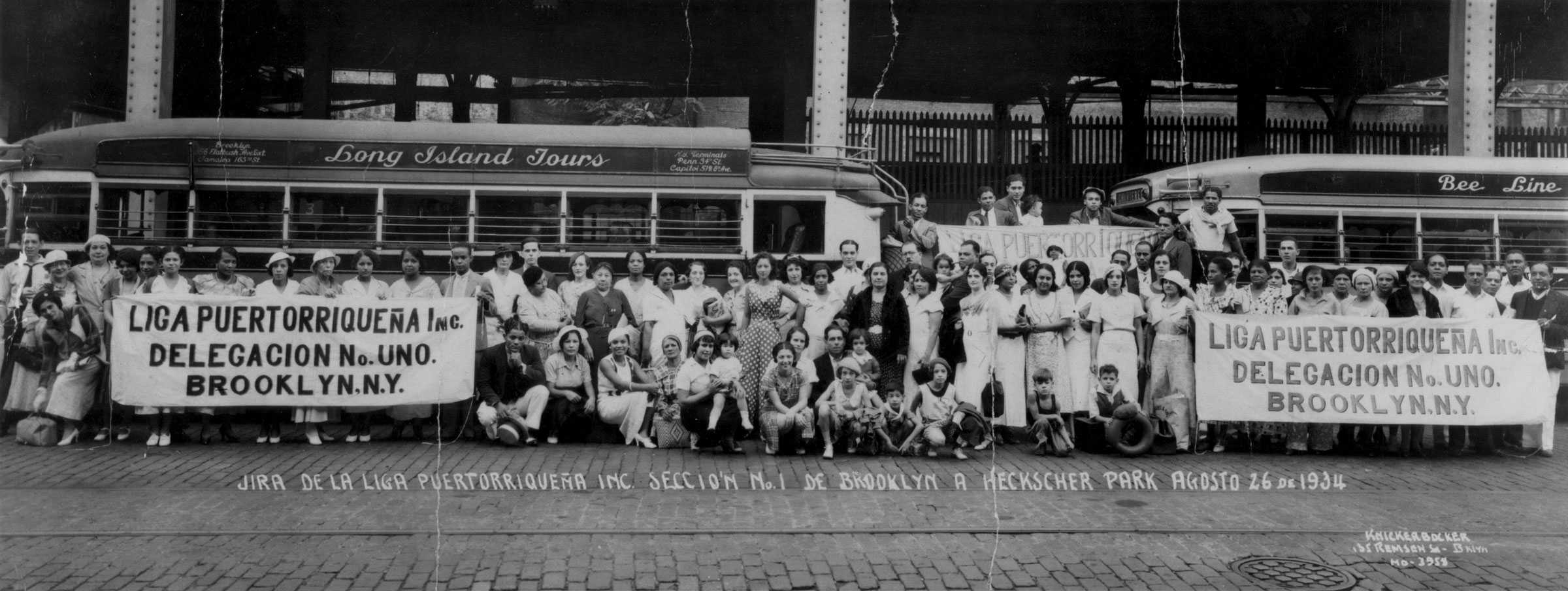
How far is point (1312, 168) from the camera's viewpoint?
1322cm

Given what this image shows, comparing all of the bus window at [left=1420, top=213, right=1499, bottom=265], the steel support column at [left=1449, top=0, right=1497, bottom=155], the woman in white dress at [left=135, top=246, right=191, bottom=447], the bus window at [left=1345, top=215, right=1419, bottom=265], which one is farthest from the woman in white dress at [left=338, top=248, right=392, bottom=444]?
the steel support column at [left=1449, top=0, right=1497, bottom=155]

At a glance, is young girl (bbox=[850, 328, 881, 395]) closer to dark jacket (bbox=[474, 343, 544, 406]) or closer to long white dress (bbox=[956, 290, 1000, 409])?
long white dress (bbox=[956, 290, 1000, 409])

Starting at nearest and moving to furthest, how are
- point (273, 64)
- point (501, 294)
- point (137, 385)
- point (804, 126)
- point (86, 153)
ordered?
point (137, 385)
point (501, 294)
point (86, 153)
point (804, 126)
point (273, 64)

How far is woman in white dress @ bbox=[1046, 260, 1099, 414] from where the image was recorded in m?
9.25

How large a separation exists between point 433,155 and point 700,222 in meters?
3.06

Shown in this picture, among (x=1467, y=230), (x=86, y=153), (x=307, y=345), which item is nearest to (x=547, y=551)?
(x=307, y=345)

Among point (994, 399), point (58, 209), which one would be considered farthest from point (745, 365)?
point (58, 209)

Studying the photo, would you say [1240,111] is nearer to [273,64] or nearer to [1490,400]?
[1490,400]

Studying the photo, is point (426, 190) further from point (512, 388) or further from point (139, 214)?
point (512, 388)

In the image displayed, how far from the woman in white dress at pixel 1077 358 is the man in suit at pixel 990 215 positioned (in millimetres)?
3064

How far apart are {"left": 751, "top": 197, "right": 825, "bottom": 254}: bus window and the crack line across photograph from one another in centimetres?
4

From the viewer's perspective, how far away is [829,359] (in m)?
9.41

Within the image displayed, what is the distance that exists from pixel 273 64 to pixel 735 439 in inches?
706

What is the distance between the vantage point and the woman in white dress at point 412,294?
930 centimetres
